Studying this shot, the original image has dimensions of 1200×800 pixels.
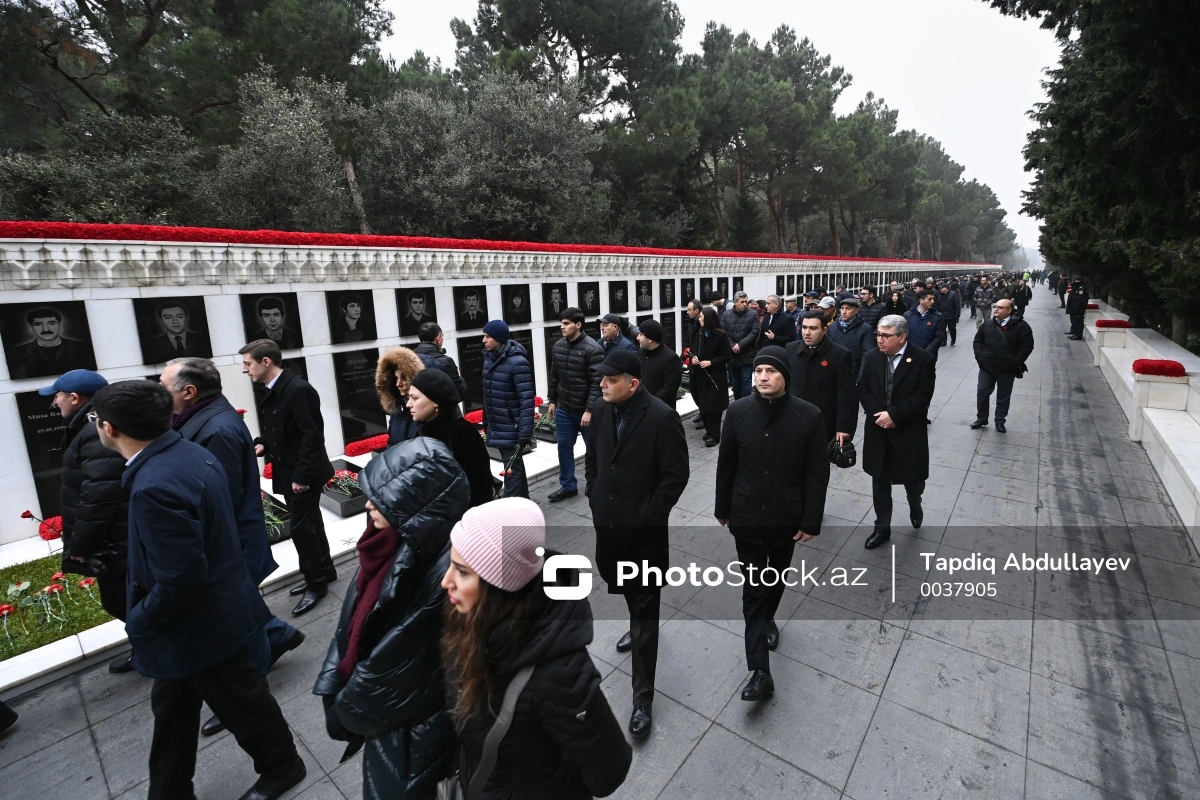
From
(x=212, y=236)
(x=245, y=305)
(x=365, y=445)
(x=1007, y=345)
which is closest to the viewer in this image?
(x=212, y=236)

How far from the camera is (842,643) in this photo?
11.8 ft

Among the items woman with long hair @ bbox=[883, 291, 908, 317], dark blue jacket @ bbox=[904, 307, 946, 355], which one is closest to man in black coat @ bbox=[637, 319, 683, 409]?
dark blue jacket @ bbox=[904, 307, 946, 355]

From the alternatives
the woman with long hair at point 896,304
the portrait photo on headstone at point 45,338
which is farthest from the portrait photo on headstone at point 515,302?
the woman with long hair at point 896,304

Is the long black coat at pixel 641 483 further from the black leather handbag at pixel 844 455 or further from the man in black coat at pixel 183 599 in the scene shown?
the black leather handbag at pixel 844 455

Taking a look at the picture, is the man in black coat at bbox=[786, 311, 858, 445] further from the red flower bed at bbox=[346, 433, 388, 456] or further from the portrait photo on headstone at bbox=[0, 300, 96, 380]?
the portrait photo on headstone at bbox=[0, 300, 96, 380]

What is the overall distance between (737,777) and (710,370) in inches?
226

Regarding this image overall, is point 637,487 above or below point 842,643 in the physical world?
above

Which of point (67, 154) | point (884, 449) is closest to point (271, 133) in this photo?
point (67, 154)

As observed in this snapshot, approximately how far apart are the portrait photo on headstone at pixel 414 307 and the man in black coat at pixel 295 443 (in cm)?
455

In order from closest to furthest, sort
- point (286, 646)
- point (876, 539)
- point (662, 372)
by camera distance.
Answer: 1. point (286, 646)
2. point (876, 539)
3. point (662, 372)

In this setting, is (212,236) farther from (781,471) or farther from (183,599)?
(781,471)

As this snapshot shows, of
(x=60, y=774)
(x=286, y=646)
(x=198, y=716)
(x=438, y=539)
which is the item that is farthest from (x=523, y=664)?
(x=60, y=774)

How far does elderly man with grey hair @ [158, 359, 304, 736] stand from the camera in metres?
3.07

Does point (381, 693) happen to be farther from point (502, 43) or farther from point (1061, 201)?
point (502, 43)
